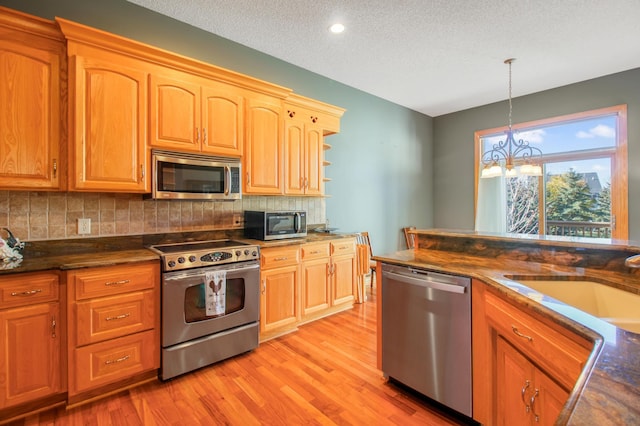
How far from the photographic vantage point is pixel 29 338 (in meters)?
1.83

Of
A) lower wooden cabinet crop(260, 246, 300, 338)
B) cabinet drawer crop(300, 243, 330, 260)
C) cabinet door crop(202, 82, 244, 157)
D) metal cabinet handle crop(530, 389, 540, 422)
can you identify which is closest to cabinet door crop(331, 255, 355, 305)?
cabinet drawer crop(300, 243, 330, 260)

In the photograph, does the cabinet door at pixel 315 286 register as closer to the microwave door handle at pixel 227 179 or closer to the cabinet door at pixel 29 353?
the microwave door handle at pixel 227 179

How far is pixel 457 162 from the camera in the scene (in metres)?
5.58

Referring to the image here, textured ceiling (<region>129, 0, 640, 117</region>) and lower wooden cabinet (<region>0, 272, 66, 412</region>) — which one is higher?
textured ceiling (<region>129, 0, 640, 117</region>)

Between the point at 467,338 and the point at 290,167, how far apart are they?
2.29 m

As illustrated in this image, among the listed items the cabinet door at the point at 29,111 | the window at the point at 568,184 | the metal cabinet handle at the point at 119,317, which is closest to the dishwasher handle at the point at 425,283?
the metal cabinet handle at the point at 119,317

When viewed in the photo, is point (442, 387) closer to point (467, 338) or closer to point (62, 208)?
point (467, 338)

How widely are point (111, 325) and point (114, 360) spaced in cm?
24

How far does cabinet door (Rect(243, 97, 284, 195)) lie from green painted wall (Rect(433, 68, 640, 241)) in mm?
3683

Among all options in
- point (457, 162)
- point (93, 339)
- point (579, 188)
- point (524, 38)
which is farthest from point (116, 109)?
point (579, 188)

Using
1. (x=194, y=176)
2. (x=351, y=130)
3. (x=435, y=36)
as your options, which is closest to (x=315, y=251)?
(x=194, y=176)

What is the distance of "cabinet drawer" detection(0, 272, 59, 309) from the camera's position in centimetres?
175

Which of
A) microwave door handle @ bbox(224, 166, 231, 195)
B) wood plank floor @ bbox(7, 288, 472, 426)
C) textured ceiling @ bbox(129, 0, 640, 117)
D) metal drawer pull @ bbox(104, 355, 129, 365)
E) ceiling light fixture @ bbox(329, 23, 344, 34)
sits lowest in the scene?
wood plank floor @ bbox(7, 288, 472, 426)

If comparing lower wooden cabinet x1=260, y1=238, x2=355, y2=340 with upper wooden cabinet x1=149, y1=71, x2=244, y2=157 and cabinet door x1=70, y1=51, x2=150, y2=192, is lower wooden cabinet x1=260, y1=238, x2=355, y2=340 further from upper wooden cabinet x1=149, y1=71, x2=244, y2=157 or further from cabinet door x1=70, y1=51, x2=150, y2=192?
cabinet door x1=70, y1=51, x2=150, y2=192
